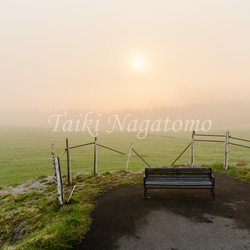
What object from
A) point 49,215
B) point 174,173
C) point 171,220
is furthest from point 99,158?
point 171,220

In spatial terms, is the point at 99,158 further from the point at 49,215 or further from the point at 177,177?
the point at 49,215

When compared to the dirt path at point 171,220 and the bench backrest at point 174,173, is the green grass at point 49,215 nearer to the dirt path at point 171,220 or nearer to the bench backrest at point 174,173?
the dirt path at point 171,220

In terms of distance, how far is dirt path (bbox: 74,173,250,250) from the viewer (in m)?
4.98

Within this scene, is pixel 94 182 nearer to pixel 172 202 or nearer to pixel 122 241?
pixel 172 202

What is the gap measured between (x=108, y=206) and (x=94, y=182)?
3561 millimetres

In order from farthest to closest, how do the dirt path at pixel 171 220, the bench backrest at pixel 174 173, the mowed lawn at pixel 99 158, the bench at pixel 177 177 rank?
the mowed lawn at pixel 99 158
the bench backrest at pixel 174 173
the bench at pixel 177 177
the dirt path at pixel 171 220

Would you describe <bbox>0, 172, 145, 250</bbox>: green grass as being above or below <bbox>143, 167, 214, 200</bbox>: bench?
below

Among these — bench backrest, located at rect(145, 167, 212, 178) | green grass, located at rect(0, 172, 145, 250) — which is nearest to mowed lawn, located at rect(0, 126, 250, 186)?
green grass, located at rect(0, 172, 145, 250)

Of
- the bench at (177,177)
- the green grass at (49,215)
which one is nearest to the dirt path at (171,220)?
the green grass at (49,215)

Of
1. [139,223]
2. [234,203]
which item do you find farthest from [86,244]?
[234,203]

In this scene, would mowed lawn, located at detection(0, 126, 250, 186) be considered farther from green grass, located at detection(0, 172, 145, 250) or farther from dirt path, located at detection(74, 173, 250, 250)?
dirt path, located at detection(74, 173, 250, 250)

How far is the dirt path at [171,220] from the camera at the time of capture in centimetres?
498

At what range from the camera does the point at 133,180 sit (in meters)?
10.8

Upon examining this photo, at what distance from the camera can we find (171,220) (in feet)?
20.0
